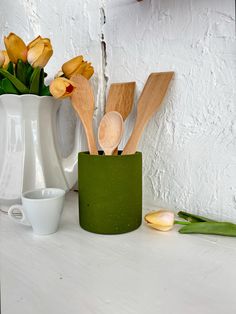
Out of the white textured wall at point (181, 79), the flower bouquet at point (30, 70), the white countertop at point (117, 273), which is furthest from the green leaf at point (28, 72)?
the white countertop at point (117, 273)

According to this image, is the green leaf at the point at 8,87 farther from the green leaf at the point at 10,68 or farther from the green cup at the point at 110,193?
the green cup at the point at 110,193

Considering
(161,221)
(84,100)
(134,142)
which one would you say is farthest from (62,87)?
(161,221)

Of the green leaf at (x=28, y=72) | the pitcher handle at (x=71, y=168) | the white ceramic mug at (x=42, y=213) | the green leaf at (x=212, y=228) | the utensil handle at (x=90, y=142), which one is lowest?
the green leaf at (x=212, y=228)

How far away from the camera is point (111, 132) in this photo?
1.40 ft

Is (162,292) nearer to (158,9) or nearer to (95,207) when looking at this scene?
(95,207)

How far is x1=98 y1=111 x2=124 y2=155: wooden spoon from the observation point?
1.39 ft

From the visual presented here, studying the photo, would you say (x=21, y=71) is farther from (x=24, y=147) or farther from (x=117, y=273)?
(x=117, y=273)

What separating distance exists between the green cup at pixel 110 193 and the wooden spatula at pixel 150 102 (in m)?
0.05

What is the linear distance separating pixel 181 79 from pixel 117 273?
31cm

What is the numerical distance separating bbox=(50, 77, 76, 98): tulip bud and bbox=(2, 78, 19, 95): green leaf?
7 cm

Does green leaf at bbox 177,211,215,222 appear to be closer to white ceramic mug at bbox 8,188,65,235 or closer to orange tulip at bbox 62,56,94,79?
white ceramic mug at bbox 8,188,65,235

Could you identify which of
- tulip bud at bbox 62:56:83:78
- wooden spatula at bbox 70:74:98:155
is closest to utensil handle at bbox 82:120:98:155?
wooden spatula at bbox 70:74:98:155

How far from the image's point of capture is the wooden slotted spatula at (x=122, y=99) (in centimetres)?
50

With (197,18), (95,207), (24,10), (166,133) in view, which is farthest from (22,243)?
(24,10)
